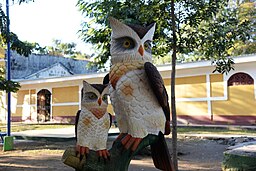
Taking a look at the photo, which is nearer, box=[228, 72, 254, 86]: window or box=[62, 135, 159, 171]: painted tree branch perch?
box=[62, 135, 159, 171]: painted tree branch perch

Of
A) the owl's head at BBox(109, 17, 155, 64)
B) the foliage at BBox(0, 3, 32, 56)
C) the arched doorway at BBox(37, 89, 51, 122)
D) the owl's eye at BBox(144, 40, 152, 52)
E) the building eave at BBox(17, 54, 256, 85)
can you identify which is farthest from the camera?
the arched doorway at BBox(37, 89, 51, 122)

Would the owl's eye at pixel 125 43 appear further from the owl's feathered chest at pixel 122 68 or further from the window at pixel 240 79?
the window at pixel 240 79

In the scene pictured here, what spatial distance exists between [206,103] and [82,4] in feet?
34.9

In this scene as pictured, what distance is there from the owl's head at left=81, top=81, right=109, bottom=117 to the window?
1326cm

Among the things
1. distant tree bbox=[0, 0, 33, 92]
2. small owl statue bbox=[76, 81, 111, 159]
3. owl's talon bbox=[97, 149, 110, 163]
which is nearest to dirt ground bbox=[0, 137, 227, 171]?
distant tree bbox=[0, 0, 33, 92]

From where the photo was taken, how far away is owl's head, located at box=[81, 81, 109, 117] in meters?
3.63

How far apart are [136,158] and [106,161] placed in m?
5.68

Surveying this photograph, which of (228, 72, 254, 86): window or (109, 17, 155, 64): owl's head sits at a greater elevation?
(228, 72, 254, 86): window

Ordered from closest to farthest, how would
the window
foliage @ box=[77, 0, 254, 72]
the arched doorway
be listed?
foliage @ box=[77, 0, 254, 72] < the window < the arched doorway

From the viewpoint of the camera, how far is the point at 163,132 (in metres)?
2.87

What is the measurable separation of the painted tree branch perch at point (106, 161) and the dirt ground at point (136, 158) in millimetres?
3231

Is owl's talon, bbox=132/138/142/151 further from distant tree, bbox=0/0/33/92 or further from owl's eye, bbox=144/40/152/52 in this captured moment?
distant tree, bbox=0/0/33/92

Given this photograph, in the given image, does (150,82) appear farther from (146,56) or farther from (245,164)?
(245,164)

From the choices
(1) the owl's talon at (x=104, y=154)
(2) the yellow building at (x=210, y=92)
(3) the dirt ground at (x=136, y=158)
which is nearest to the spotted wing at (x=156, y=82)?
(1) the owl's talon at (x=104, y=154)
